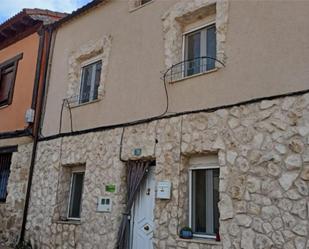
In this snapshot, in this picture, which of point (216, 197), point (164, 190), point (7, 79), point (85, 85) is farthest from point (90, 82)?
point (216, 197)

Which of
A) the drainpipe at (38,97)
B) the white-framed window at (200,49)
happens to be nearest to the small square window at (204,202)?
the white-framed window at (200,49)

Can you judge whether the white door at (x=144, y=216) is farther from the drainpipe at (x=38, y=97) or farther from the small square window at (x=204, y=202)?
the drainpipe at (x=38, y=97)

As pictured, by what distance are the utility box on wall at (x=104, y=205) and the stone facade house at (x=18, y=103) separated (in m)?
2.88

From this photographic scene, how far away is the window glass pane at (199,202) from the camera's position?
580 centimetres

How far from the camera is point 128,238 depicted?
21.9 feet

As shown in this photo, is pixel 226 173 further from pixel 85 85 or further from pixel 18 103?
pixel 18 103

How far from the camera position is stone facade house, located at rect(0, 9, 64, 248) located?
9195mm

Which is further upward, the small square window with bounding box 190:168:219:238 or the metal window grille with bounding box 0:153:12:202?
the metal window grille with bounding box 0:153:12:202

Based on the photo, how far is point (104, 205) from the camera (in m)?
6.97

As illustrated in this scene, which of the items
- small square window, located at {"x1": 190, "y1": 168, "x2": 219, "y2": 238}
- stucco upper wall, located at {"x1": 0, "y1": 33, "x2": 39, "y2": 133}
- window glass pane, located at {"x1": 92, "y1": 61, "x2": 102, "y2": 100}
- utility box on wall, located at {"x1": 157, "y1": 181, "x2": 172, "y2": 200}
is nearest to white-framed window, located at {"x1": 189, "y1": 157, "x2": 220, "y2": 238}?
small square window, located at {"x1": 190, "y1": 168, "x2": 219, "y2": 238}

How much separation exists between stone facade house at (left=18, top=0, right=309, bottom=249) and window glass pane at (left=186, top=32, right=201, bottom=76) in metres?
0.02

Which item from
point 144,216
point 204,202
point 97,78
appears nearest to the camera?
point 204,202

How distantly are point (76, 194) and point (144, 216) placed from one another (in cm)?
229

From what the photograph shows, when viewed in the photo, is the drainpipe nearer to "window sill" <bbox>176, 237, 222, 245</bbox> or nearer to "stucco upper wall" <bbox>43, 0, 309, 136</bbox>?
→ "stucco upper wall" <bbox>43, 0, 309, 136</bbox>
